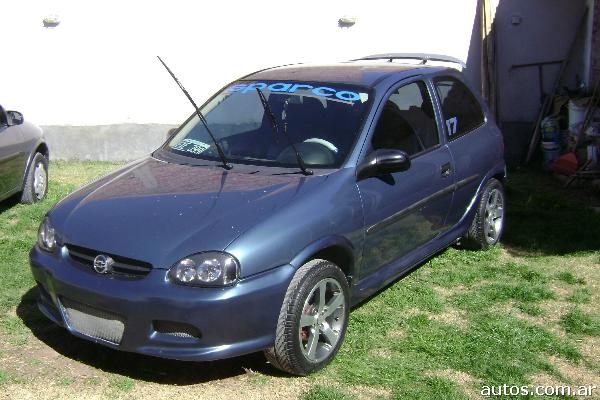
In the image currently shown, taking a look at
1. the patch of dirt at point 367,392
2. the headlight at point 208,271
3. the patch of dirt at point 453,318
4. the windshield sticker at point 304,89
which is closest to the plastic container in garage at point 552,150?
the patch of dirt at point 453,318

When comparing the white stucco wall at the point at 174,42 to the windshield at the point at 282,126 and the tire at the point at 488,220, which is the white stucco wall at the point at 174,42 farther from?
the windshield at the point at 282,126

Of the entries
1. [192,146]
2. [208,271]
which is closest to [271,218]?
[208,271]

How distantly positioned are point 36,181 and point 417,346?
5.02 meters

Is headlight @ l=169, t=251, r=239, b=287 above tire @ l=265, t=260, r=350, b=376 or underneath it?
above

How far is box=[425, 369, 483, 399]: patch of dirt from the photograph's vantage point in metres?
4.35

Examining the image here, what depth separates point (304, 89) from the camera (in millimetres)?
5480

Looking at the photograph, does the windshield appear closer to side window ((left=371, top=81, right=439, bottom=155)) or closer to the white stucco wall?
side window ((left=371, top=81, right=439, bottom=155))

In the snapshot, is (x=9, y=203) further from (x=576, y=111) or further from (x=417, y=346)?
(x=576, y=111)

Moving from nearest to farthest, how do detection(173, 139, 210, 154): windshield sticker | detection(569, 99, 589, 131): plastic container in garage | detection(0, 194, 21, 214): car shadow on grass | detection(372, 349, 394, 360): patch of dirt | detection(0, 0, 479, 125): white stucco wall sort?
1. detection(372, 349, 394, 360): patch of dirt
2. detection(173, 139, 210, 154): windshield sticker
3. detection(0, 194, 21, 214): car shadow on grass
4. detection(569, 99, 589, 131): plastic container in garage
5. detection(0, 0, 479, 125): white stucco wall

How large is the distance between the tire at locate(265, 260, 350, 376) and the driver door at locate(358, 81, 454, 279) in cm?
39

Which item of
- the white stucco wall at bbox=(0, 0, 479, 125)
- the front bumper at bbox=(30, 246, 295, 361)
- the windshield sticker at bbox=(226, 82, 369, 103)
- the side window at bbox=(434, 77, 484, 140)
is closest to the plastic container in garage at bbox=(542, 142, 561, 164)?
the white stucco wall at bbox=(0, 0, 479, 125)

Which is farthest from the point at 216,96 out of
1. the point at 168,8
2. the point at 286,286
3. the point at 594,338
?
the point at 168,8

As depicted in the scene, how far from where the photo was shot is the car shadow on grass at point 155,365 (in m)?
4.46

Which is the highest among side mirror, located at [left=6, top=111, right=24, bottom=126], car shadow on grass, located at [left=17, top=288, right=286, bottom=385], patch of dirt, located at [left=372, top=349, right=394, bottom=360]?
side mirror, located at [left=6, top=111, right=24, bottom=126]
